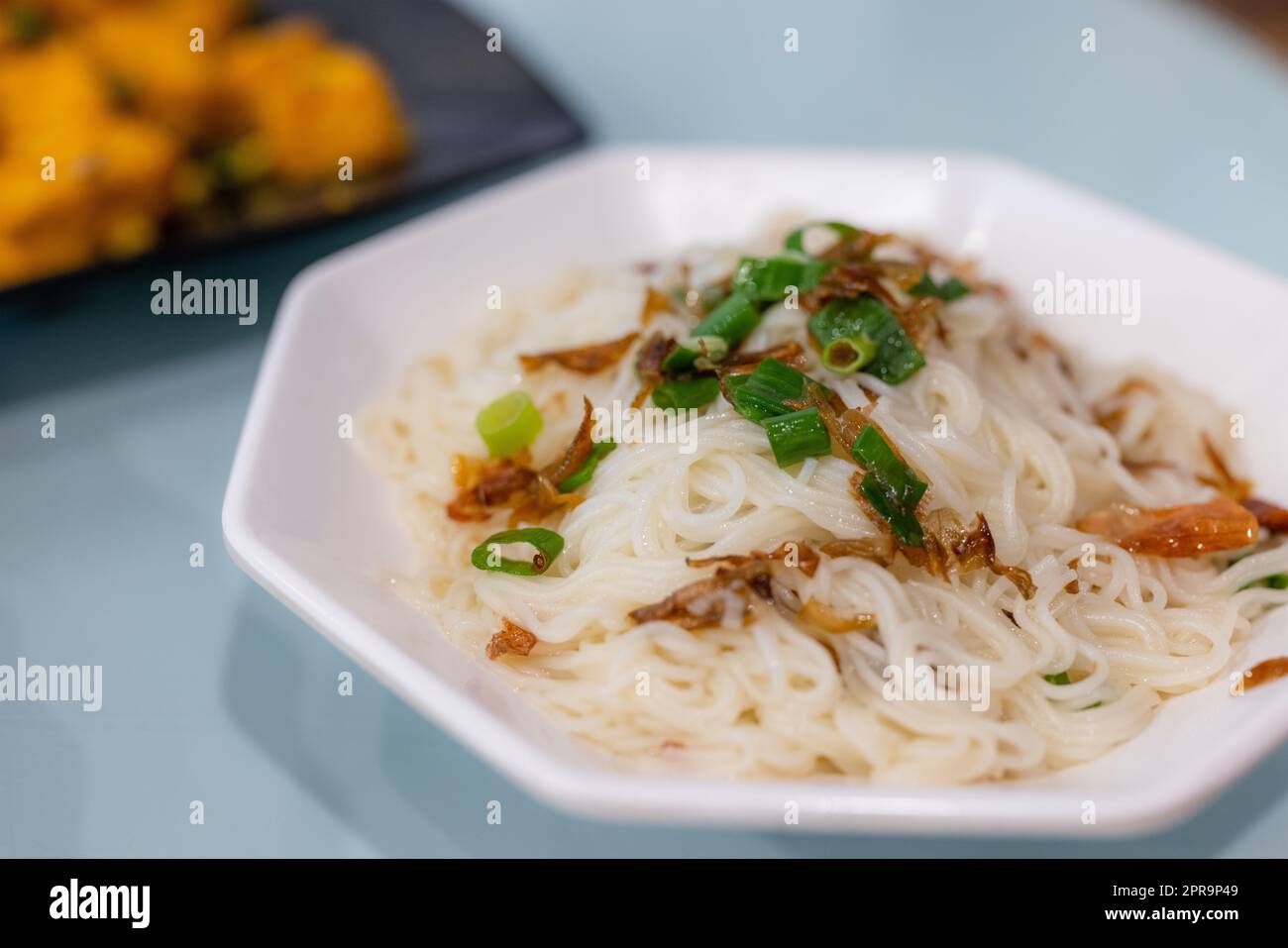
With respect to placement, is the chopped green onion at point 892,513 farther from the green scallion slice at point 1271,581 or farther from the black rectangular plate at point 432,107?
the black rectangular plate at point 432,107

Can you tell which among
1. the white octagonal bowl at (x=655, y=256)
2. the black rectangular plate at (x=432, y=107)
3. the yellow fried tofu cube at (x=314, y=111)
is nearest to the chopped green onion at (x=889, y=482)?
the white octagonal bowl at (x=655, y=256)

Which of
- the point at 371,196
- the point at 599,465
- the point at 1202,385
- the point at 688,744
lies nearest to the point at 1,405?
the point at 371,196

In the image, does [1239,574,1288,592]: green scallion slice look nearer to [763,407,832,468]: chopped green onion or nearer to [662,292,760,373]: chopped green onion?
[763,407,832,468]: chopped green onion

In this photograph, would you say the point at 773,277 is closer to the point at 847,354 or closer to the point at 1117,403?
the point at 847,354

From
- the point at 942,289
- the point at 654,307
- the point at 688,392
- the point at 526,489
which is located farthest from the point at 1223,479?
the point at 526,489

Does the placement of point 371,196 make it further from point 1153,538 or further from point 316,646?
point 1153,538
